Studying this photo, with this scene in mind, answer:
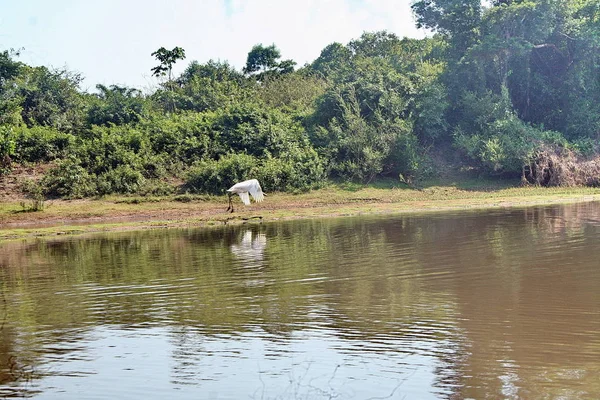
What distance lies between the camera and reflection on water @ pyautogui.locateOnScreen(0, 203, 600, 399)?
830cm

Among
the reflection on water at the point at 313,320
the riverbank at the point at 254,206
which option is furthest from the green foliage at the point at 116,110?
the reflection on water at the point at 313,320

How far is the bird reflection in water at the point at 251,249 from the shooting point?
17516 millimetres

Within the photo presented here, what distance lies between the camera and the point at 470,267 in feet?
50.0

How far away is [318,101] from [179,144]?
26.7 ft

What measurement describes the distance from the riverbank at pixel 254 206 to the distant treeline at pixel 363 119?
44.6 inches

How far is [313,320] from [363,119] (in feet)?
94.6

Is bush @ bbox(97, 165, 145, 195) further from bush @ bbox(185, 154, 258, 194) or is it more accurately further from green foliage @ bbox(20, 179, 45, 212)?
green foliage @ bbox(20, 179, 45, 212)

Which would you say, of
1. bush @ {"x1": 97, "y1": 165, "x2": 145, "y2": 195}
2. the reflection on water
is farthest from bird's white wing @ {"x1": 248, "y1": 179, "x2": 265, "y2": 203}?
the reflection on water

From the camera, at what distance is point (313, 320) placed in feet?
36.4

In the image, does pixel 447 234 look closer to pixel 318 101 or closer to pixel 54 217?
pixel 54 217

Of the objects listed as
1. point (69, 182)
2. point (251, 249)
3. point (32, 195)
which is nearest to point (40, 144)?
point (69, 182)

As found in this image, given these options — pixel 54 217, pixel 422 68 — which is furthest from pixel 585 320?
Result: pixel 422 68

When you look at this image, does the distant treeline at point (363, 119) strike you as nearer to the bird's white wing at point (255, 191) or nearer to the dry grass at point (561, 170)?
the dry grass at point (561, 170)

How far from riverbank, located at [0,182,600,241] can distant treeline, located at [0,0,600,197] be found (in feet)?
3.72
